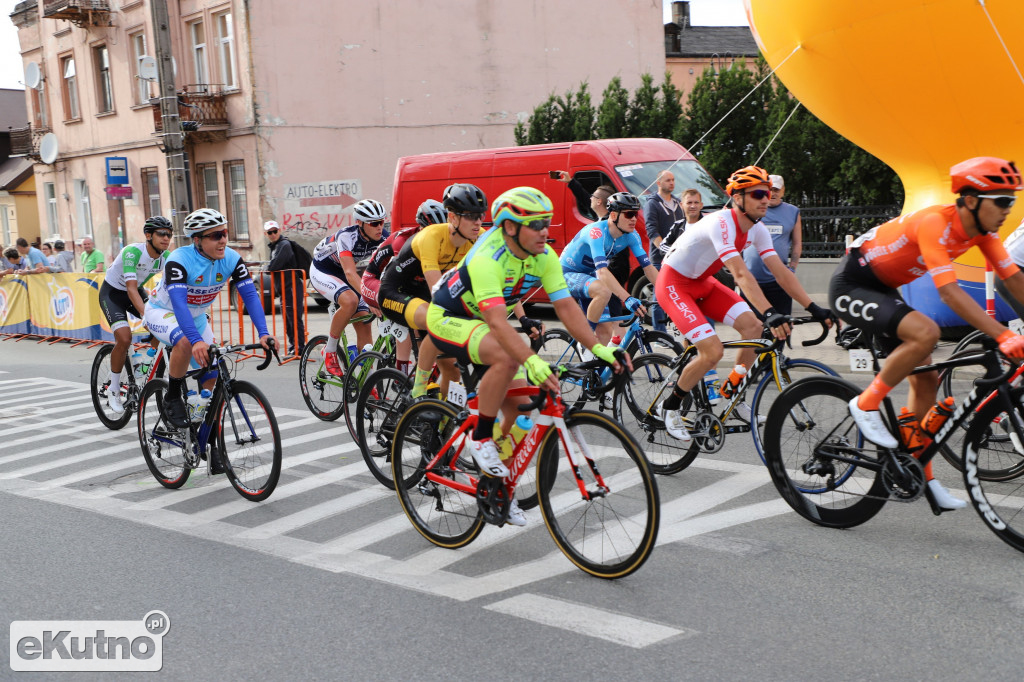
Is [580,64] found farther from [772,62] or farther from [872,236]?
[872,236]

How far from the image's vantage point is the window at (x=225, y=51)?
88.9 ft

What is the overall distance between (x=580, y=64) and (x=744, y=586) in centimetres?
2809

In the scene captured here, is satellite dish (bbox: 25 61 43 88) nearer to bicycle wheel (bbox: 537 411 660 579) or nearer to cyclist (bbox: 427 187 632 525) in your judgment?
cyclist (bbox: 427 187 632 525)

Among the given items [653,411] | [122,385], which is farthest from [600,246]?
[122,385]

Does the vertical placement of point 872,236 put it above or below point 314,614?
above

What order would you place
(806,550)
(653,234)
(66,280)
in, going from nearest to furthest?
(806,550) → (653,234) → (66,280)

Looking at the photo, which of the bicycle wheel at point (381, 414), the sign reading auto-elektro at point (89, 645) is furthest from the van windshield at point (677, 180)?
the sign reading auto-elektro at point (89, 645)

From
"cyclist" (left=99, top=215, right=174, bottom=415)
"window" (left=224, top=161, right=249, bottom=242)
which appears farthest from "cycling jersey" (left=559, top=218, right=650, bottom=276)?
"window" (left=224, top=161, right=249, bottom=242)

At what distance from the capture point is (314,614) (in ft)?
15.4

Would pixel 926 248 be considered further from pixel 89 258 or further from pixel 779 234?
pixel 89 258

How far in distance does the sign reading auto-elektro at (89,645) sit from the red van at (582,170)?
10.6 metres

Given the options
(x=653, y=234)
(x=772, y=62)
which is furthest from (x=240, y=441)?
(x=772, y=62)

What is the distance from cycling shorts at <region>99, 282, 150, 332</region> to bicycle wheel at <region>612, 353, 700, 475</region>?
476 cm

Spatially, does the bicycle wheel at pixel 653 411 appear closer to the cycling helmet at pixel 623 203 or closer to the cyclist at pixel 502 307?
the cycling helmet at pixel 623 203
